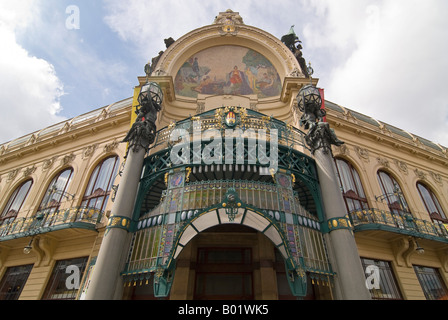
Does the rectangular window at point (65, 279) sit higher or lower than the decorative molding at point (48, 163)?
lower

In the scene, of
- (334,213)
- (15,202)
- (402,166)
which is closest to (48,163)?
(15,202)

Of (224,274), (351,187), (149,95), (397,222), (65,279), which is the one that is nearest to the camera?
(224,274)

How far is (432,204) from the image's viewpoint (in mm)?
16344

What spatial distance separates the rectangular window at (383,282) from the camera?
433 inches

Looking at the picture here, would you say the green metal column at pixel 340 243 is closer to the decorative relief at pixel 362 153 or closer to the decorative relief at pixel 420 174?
the decorative relief at pixel 362 153

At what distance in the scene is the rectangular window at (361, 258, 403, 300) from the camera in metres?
11.0

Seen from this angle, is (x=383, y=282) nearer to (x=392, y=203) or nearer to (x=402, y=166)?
(x=392, y=203)

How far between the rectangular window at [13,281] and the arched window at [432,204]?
76.9 feet

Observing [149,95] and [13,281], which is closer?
[149,95]

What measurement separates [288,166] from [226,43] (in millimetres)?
12581

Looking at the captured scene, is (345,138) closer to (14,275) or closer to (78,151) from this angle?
(78,151)

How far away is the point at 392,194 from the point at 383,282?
5.84 meters

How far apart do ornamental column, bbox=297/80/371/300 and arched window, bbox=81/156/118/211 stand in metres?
10.9

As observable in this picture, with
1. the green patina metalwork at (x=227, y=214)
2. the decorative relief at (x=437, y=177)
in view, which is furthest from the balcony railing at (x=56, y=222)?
the decorative relief at (x=437, y=177)
